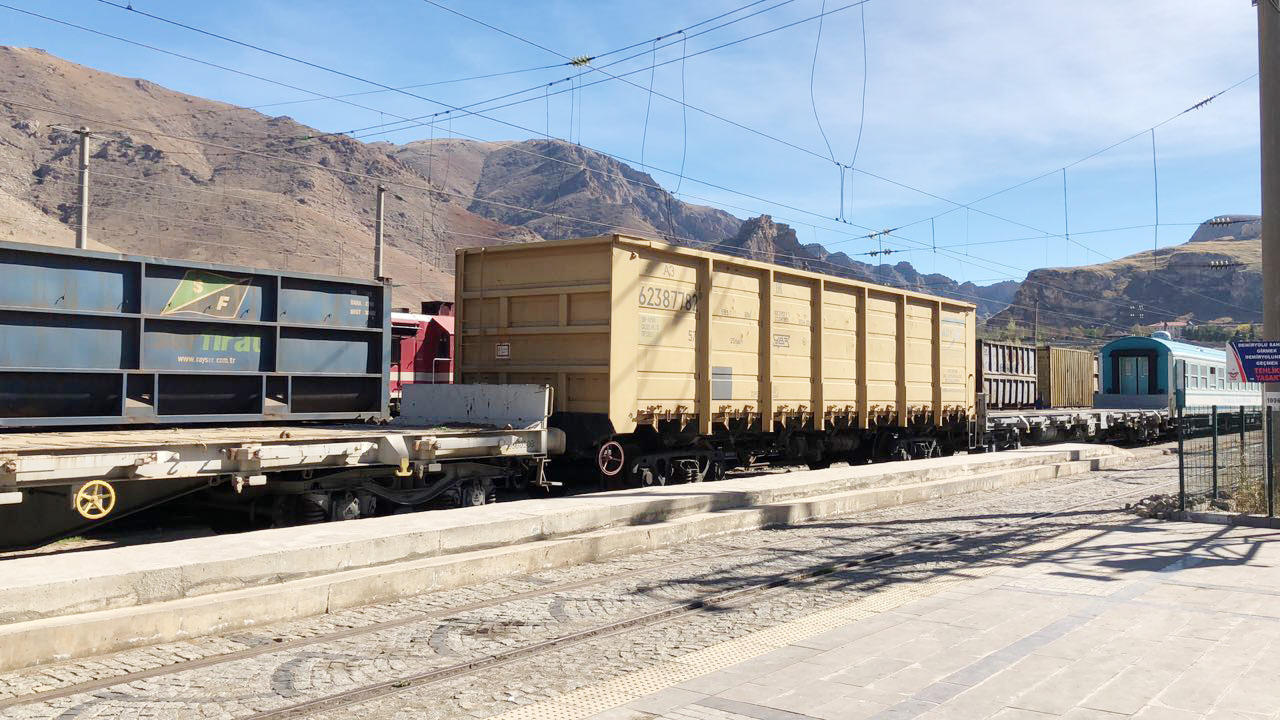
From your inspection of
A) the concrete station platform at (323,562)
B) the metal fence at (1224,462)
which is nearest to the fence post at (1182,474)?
the metal fence at (1224,462)

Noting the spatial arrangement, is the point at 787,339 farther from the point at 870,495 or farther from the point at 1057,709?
the point at 1057,709

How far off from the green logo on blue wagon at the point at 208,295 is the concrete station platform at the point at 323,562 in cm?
295

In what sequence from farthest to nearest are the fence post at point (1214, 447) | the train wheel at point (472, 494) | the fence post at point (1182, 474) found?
the fence post at point (1214, 447) → the fence post at point (1182, 474) → the train wheel at point (472, 494)

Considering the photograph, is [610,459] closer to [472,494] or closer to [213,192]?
[472,494]

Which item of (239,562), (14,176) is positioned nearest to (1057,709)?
(239,562)

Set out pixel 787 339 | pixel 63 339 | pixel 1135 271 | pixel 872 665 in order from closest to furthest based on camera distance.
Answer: pixel 872 665 → pixel 63 339 → pixel 787 339 → pixel 1135 271

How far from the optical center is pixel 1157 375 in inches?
1230

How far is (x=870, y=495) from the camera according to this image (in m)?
13.5

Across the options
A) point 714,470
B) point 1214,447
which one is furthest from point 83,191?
point 1214,447

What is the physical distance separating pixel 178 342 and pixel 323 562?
3646 mm

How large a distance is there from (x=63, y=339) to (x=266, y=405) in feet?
7.20

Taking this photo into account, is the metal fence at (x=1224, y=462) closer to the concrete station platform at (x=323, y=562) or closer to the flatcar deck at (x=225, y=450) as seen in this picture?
the concrete station platform at (x=323, y=562)

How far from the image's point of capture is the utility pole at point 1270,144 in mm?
11617

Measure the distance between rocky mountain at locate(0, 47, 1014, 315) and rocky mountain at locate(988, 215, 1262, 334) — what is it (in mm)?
28840
